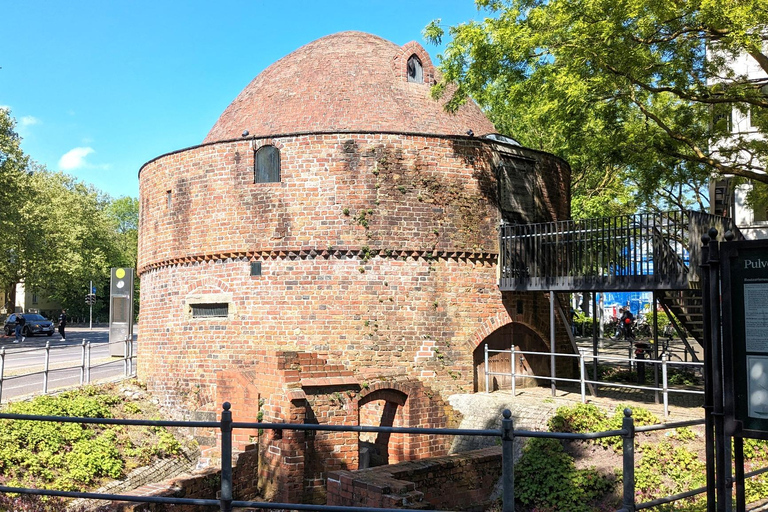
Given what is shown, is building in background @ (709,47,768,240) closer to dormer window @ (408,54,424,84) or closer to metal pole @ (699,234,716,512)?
dormer window @ (408,54,424,84)

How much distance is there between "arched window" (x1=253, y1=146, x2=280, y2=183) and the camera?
14.6 meters

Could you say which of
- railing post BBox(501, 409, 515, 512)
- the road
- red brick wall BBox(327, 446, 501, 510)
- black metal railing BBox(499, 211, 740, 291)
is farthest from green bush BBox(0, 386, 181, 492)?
black metal railing BBox(499, 211, 740, 291)

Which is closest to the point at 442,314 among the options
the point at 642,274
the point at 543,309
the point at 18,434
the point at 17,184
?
the point at 543,309

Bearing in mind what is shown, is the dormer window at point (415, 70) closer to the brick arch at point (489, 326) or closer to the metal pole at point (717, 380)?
the brick arch at point (489, 326)

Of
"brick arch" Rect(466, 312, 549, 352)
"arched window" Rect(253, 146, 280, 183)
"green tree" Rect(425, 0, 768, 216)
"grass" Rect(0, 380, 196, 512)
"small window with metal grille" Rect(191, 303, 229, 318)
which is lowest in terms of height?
"grass" Rect(0, 380, 196, 512)

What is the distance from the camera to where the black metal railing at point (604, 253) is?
39.2 feet

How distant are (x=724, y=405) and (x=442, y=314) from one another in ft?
31.1

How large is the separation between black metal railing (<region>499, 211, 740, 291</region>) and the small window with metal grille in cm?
641

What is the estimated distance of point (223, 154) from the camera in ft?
49.2

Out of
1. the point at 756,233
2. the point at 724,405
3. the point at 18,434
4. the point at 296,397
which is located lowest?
the point at 18,434

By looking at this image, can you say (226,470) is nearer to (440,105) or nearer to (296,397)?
(296,397)

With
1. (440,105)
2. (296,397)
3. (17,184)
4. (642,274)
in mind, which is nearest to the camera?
(296,397)

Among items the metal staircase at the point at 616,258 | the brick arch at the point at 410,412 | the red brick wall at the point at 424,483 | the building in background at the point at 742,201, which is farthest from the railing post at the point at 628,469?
the building in background at the point at 742,201

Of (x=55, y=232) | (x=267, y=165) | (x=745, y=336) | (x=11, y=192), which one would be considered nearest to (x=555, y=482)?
(x=745, y=336)
